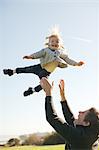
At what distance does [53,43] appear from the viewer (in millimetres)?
2979

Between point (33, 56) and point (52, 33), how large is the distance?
0.23m

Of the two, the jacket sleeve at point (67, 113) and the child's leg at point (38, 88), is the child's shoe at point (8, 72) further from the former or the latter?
the jacket sleeve at point (67, 113)

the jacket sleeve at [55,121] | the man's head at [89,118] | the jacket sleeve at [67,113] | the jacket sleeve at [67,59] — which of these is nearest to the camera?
the jacket sleeve at [55,121]

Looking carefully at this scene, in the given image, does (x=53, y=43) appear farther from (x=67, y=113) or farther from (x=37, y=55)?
(x=67, y=113)

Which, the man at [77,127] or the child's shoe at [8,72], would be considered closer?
the man at [77,127]

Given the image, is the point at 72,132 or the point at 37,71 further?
the point at 37,71

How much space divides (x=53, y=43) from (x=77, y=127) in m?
1.08

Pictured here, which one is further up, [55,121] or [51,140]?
[55,121]

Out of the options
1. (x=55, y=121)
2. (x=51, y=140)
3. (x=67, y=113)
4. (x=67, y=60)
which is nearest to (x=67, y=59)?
(x=67, y=60)

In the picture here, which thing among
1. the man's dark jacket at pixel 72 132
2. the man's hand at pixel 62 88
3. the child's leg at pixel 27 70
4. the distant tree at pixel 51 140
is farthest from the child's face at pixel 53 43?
the man's dark jacket at pixel 72 132

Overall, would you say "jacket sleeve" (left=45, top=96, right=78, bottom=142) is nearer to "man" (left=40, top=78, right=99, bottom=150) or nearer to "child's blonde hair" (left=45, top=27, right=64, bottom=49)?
"man" (left=40, top=78, right=99, bottom=150)

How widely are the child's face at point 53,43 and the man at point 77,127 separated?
A: 96cm

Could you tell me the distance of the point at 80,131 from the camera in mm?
2004

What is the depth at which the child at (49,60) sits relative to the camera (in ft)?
9.59
